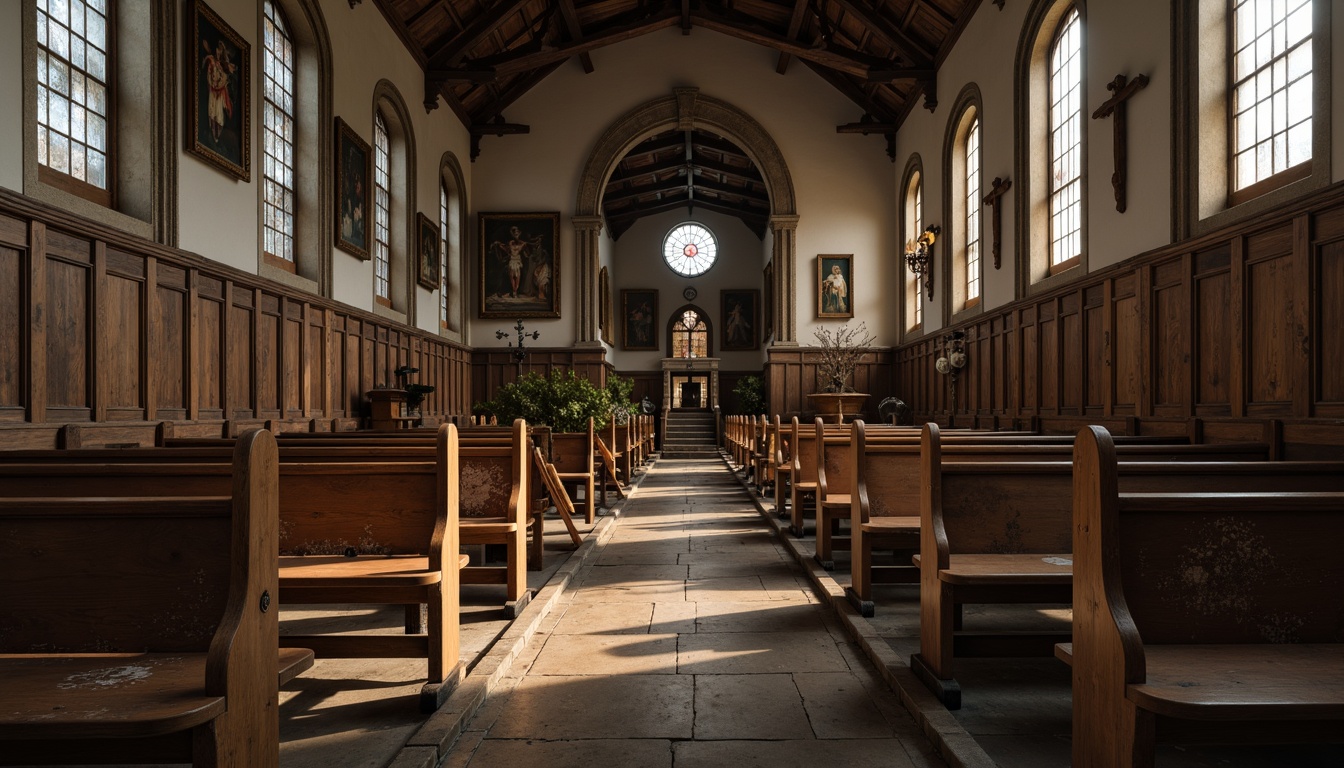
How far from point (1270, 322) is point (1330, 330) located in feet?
1.88

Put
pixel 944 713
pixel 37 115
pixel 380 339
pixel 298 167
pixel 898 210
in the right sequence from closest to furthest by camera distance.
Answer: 1. pixel 944 713
2. pixel 37 115
3. pixel 298 167
4. pixel 380 339
5. pixel 898 210

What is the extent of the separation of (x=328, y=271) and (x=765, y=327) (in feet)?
53.3

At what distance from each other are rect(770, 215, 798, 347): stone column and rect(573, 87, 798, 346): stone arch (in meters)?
0.02

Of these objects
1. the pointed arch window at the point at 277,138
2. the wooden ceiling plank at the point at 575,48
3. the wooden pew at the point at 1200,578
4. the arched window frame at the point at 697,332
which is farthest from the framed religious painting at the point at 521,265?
the wooden pew at the point at 1200,578

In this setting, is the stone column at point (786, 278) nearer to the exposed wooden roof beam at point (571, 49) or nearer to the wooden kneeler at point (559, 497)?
the exposed wooden roof beam at point (571, 49)

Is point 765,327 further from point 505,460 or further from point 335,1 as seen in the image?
point 505,460

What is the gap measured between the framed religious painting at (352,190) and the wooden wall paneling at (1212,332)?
891 centimetres

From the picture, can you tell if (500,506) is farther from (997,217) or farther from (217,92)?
(997,217)

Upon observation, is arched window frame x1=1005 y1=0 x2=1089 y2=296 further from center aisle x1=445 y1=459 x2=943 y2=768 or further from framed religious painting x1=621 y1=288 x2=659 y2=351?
framed religious painting x1=621 y1=288 x2=659 y2=351

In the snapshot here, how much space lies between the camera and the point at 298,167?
31.3 ft

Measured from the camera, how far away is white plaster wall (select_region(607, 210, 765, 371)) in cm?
2631

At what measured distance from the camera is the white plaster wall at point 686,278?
26.3 metres

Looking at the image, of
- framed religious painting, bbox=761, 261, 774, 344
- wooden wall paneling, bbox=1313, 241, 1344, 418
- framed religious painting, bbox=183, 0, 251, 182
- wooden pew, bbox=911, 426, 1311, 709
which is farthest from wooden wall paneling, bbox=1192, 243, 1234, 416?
framed religious painting, bbox=761, 261, 774, 344

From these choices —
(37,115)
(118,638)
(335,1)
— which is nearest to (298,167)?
(335,1)
